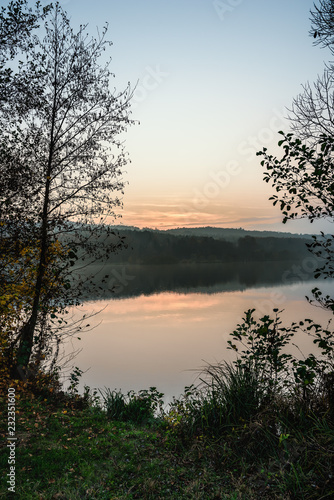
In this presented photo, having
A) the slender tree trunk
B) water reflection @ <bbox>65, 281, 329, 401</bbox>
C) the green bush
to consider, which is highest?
the slender tree trunk

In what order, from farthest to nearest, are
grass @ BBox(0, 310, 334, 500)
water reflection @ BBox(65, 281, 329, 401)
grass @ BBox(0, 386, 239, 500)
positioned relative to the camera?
1. water reflection @ BBox(65, 281, 329, 401)
2. grass @ BBox(0, 386, 239, 500)
3. grass @ BBox(0, 310, 334, 500)

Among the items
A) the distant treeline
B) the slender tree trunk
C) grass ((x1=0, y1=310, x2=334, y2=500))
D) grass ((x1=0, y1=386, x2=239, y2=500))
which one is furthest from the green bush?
the distant treeline

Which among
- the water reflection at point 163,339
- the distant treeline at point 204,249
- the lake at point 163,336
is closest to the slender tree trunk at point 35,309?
the lake at point 163,336

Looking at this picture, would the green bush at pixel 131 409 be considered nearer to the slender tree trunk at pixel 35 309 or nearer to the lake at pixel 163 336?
the lake at pixel 163 336

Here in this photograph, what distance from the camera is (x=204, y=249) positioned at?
118125 mm

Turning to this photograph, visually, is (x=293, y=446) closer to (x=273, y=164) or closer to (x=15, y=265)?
(x=273, y=164)

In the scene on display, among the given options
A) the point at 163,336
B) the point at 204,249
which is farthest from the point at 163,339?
the point at 204,249

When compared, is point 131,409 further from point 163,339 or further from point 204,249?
point 204,249

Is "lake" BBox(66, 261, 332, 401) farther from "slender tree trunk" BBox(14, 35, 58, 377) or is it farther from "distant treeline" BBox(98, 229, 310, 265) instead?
"distant treeline" BBox(98, 229, 310, 265)

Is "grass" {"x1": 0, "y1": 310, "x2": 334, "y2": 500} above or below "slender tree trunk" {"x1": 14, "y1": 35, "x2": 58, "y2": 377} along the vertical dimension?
below

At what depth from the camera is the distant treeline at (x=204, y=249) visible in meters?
111

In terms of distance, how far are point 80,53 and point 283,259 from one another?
133m

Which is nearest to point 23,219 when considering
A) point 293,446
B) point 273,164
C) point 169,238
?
point 273,164

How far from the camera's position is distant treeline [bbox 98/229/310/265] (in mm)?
111062
